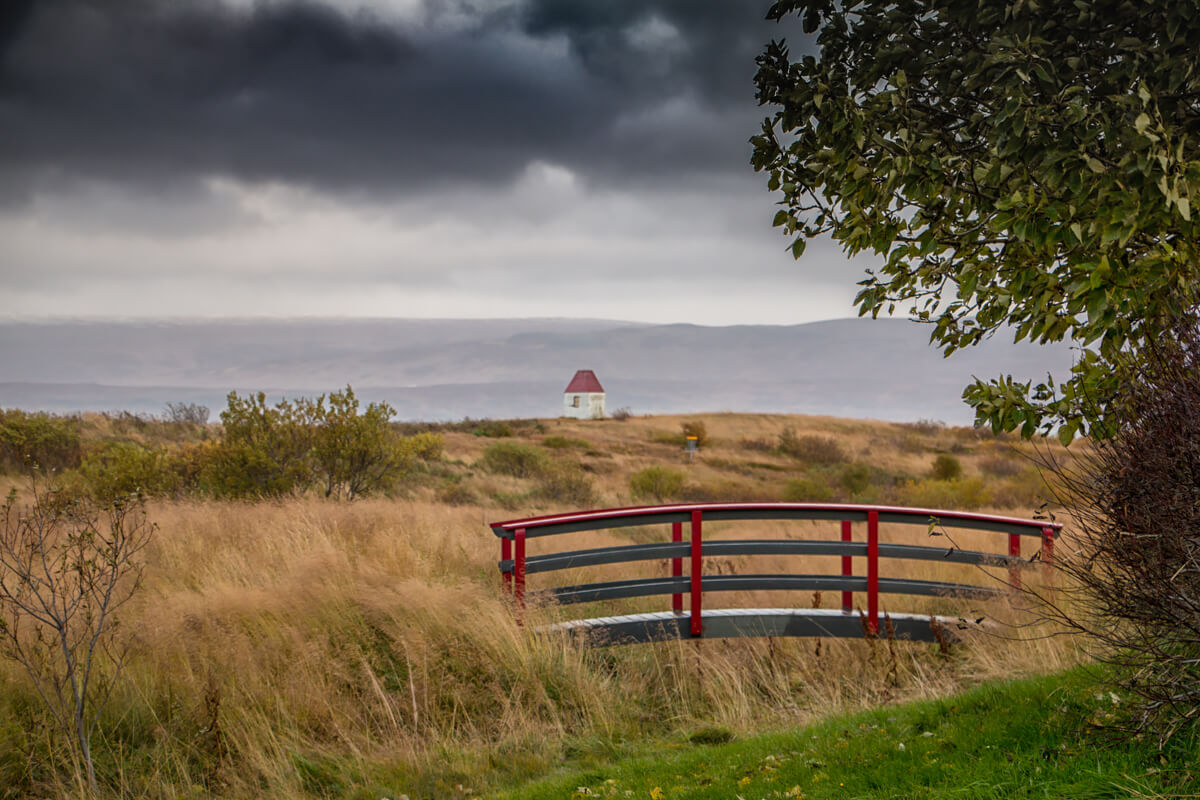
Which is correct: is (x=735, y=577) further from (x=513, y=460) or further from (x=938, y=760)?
(x=513, y=460)


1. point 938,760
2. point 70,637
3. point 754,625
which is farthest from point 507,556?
point 938,760

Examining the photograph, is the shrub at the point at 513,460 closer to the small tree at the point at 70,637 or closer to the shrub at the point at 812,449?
the shrub at the point at 812,449

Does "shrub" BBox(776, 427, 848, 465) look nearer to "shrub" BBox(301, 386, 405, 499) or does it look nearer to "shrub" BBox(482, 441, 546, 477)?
"shrub" BBox(482, 441, 546, 477)

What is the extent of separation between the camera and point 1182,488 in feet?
13.0

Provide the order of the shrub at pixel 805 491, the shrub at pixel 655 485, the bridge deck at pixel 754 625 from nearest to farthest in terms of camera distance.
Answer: the bridge deck at pixel 754 625 < the shrub at pixel 655 485 < the shrub at pixel 805 491

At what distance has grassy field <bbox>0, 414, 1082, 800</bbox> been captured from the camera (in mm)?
6109

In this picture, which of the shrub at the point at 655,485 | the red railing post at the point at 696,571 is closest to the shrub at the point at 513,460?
the shrub at the point at 655,485

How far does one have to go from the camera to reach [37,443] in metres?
22.3

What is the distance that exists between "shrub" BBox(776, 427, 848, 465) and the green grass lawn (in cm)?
3391

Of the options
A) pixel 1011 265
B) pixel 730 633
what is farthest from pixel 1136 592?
pixel 730 633

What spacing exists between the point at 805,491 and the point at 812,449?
1394 centimetres

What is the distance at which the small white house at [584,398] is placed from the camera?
220 ft

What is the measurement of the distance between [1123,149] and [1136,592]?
268 centimetres

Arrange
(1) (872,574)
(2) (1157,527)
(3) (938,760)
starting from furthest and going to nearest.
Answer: (1) (872,574) → (3) (938,760) → (2) (1157,527)
